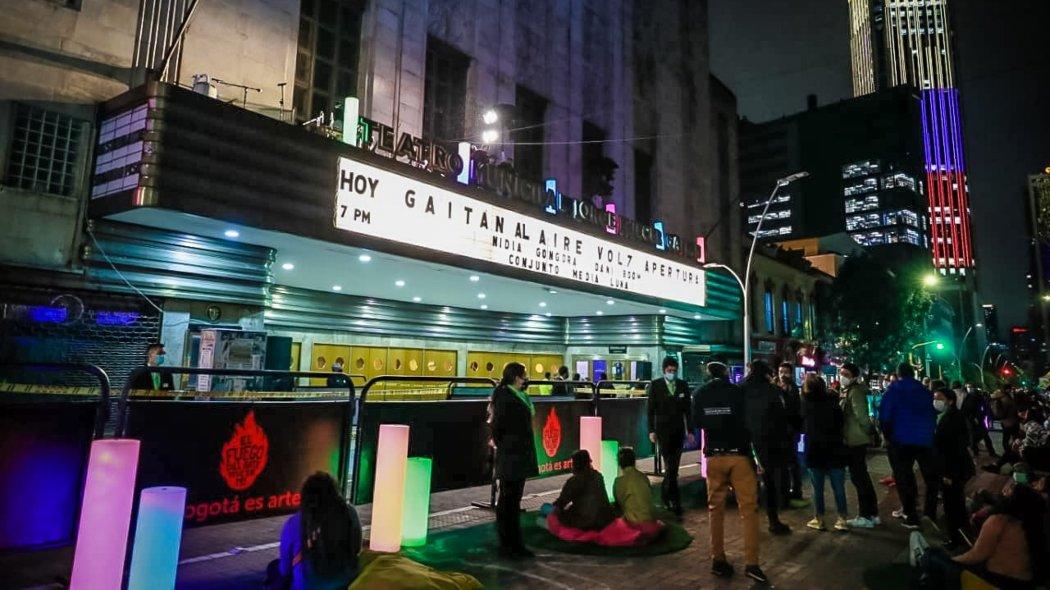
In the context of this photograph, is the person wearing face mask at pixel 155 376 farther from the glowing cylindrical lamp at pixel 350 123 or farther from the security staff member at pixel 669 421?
the security staff member at pixel 669 421

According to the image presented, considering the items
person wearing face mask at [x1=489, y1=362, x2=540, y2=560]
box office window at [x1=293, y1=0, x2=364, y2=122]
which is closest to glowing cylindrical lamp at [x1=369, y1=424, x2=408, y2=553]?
person wearing face mask at [x1=489, y1=362, x2=540, y2=560]

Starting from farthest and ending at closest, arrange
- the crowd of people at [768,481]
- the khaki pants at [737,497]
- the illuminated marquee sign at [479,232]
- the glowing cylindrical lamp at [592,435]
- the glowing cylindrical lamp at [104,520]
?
1. the illuminated marquee sign at [479,232]
2. the glowing cylindrical lamp at [592,435]
3. the khaki pants at [737,497]
4. the crowd of people at [768,481]
5. the glowing cylindrical lamp at [104,520]

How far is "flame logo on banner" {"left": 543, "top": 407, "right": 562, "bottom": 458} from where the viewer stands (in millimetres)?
9951

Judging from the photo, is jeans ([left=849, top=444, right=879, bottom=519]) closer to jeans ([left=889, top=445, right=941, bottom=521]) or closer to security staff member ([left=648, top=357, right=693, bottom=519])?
jeans ([left=889, top=445, right=941, bottom=521])

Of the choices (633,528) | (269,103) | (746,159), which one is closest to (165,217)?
(269,103)

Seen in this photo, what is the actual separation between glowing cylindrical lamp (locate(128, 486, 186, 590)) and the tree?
39193mm

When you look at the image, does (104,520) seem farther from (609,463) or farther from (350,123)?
(350,123)

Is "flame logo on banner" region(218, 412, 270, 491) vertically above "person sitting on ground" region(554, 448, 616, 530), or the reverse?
"flame logo on banner" region(218, 412, 270, 491)

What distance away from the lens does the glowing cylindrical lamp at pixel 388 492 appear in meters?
6.34

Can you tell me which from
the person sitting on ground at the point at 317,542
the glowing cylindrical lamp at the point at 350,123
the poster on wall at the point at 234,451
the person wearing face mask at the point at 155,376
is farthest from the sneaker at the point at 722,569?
the glowing cylindrical lamp at the point at 350,123

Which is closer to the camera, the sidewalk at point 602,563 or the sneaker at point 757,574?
the sidewalk at point 602,563

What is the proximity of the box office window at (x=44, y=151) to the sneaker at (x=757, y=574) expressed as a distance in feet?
36.2

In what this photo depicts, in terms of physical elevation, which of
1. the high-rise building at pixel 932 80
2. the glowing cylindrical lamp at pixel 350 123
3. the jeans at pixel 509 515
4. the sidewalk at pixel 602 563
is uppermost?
the high-rise building at pixel 932 80

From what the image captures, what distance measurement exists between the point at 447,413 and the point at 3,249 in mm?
7245
